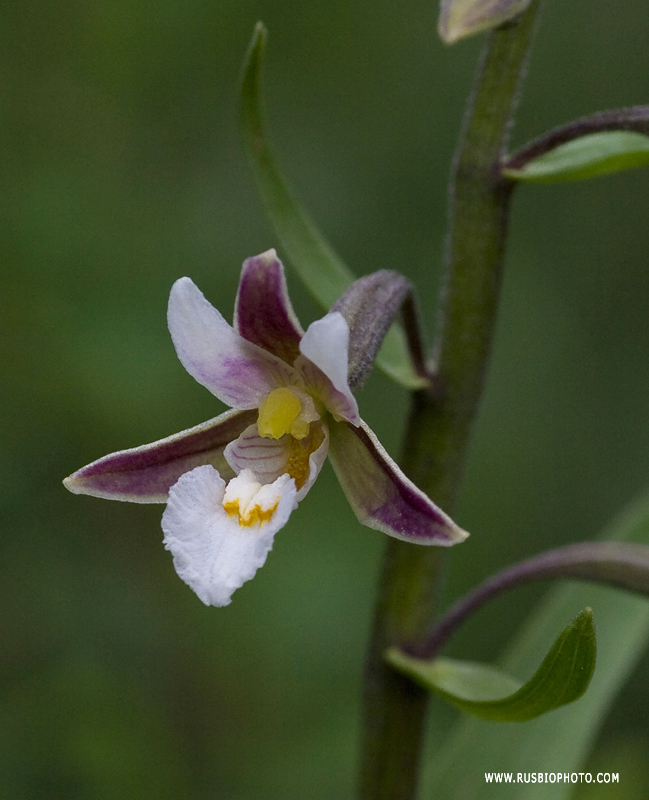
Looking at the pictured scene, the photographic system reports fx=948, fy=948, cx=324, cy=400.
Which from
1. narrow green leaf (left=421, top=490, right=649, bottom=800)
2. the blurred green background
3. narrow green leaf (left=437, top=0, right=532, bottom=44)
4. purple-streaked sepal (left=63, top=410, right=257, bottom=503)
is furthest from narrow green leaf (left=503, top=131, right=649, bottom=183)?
the blurred green background

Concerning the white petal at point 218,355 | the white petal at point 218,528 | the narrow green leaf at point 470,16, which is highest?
the narrow green leaf at point 470,16

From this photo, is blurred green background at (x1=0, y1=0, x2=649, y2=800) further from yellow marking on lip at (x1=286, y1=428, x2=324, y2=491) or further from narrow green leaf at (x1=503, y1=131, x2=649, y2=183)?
narrow green leaf at (x1=503, y1=131, x2=649, y2=183)

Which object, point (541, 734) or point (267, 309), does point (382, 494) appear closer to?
point (267, 309)

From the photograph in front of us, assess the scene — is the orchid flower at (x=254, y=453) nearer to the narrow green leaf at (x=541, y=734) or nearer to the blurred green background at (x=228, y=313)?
the narrow green leaf at (x=541, y=734)

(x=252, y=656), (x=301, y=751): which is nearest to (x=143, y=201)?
(x=252, y=656)

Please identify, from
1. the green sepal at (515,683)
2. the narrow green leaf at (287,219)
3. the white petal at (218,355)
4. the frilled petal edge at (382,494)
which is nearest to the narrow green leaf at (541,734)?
the green sepal at (515,683)

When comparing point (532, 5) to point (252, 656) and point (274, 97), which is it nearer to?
point (252, 656)
